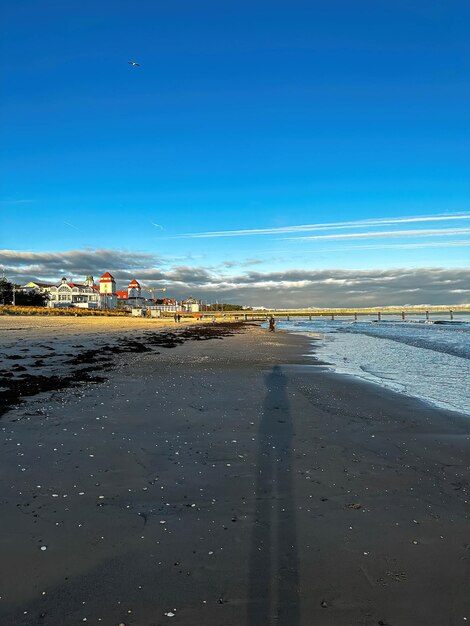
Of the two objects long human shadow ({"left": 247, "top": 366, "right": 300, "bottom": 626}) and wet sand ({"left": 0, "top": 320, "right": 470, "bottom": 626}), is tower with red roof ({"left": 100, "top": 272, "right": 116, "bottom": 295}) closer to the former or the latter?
wet sand ({"left": 0, "top": 320, "right": 470, "bottom": 626})

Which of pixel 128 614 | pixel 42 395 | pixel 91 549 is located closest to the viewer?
pixel 128 614

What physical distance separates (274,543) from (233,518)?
0.55 metres

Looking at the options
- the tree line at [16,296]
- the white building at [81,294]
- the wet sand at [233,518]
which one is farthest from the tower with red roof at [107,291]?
the wet sand at [233,518]

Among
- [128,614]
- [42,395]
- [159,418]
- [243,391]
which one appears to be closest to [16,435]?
[159,418]

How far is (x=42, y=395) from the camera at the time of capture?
371 inches

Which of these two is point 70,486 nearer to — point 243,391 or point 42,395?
point 42,395

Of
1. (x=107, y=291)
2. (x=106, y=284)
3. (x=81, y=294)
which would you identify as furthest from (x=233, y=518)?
(x=106, y=284)

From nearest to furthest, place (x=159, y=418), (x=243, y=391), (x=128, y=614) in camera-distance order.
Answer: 1. (x=128, y=614)
2. (x=159, y=418)
3. (x=243, y=391)

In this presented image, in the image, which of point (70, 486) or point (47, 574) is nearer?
point (47, 574)

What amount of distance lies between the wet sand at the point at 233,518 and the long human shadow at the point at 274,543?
13mm

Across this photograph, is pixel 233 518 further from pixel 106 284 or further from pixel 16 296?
pixel 106 284

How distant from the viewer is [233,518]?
12.4 ft

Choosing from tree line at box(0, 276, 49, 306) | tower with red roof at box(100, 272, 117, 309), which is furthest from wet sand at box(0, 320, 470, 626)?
tower with red roof at box(100, 272, 117, 309)

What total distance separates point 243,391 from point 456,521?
7020 millimetres
